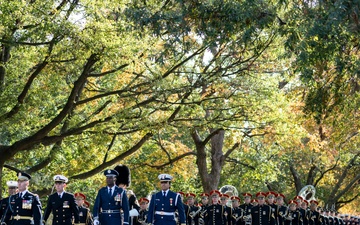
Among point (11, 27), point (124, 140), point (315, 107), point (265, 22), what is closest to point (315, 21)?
point (265, 22)

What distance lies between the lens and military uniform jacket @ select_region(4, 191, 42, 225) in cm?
1620

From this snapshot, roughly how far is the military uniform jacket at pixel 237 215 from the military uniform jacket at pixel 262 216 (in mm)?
438

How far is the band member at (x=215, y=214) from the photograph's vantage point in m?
26.7

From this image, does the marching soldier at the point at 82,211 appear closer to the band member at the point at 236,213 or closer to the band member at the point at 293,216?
the band member at the point at 236,213

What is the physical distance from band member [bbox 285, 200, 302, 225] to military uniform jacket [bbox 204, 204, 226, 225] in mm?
3900

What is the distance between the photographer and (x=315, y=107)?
68.0ft

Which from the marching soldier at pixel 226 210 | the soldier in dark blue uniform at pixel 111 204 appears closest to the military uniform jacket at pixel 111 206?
the soldier in dark blue uniform at pixel 111 204

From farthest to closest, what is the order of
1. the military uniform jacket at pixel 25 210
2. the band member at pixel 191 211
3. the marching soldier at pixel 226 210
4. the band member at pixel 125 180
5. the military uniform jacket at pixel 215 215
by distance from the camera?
the band member at pixel 191 211, the marching soldier at pixel 226 210, the military uniform jacket at pixel 215 215, the band member at pixel 125 180, the military uniform jacket at pixel 25 210

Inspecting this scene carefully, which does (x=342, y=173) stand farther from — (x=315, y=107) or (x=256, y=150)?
(x=315, y=107)

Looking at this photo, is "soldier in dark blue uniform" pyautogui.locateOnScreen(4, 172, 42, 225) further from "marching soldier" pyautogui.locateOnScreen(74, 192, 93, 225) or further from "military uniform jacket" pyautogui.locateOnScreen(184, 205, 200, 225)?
"military uniform jacket" pyautogui.locateOnScreen(184, 205, 200, 225)

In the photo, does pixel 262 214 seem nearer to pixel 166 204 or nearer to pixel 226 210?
pixel 226 210

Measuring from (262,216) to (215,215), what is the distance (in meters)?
2.22

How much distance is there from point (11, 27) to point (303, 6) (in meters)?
8.15

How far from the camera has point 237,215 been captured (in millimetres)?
27828
